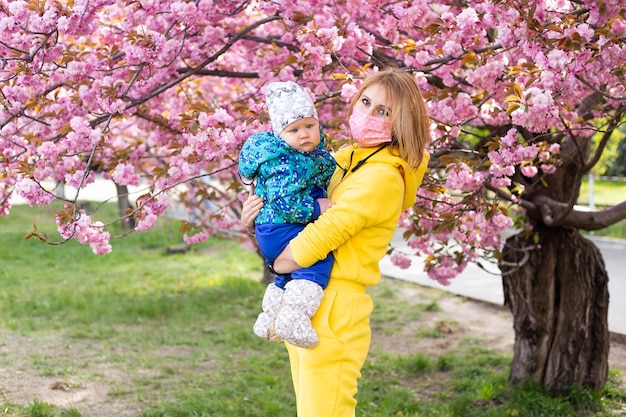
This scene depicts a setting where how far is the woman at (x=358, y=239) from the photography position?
2.29 meters

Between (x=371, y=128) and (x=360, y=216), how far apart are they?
31 centimetres

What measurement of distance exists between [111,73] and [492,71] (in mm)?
1998

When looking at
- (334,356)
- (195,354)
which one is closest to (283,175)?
(334,356)

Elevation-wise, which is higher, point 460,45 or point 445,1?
point 445,1

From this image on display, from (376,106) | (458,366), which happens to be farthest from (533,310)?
(376,106)

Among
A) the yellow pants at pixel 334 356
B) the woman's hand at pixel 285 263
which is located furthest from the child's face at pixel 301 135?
the yellow pants at pixel 334 356

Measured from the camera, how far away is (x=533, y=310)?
4.79 metres

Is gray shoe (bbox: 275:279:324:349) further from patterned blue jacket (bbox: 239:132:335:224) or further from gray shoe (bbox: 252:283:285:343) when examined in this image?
patterned blue jacket (bbox: 239:132:335:224)

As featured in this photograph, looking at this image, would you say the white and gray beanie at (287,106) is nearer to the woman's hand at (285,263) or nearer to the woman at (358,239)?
the woman at (358,239)

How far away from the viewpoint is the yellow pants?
7.64 ft

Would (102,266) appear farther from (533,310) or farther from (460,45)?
(460,45)

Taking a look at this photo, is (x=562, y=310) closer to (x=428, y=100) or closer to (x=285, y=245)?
(x=428, y=100)

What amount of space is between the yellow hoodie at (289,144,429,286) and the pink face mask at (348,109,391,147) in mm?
35

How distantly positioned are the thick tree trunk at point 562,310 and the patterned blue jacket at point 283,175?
2.66 meters
